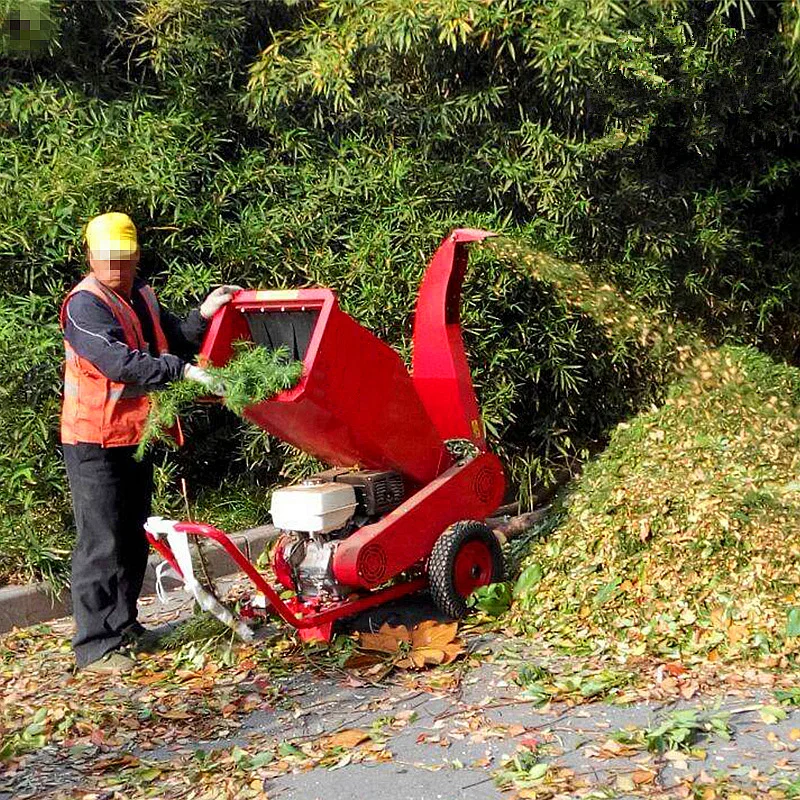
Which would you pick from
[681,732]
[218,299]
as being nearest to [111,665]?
[218,299]

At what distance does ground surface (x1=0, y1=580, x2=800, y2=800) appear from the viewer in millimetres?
3854

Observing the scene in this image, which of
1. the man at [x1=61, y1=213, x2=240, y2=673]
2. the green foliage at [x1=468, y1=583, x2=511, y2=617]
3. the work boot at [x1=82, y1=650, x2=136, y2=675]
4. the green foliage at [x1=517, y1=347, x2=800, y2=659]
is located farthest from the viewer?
the green foliage at [x1=468, y1=583, x2=511, y2=617]

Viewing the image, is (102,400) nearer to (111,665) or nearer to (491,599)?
(111,665)

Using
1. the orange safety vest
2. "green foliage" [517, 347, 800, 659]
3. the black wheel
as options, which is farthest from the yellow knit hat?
"green foliage" [517, 347, 800, 659]

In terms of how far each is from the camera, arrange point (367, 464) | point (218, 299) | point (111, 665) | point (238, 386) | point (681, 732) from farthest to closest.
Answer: point (367, 464) → point (111, 665) → point (218, 299) → point (238, 386) → point (681, 732)

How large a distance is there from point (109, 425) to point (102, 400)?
11 cm

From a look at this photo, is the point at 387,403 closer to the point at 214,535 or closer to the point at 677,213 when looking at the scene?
the point at 214,535

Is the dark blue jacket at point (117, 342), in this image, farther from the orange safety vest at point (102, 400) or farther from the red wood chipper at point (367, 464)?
the red wood chipper at point (367, 464)

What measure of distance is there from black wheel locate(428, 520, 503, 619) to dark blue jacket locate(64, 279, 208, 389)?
4.44ft

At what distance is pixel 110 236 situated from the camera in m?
5.10

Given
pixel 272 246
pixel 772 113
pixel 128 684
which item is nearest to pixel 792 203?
pixel 772 113

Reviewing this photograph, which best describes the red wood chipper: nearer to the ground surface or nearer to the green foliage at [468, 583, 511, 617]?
the green foliage at [468, 583, 511, 617]

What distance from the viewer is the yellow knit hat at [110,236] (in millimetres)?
5094

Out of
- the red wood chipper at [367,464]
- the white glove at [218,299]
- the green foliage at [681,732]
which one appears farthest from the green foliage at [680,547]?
the white glove at [218,299]
